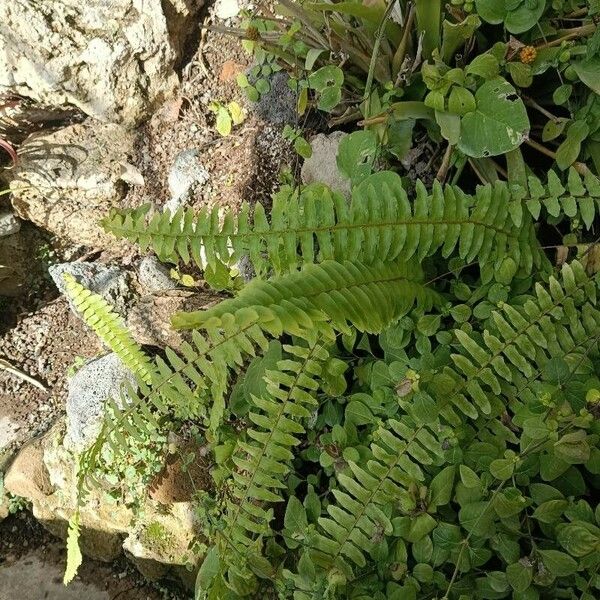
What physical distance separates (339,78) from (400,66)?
0.70ft

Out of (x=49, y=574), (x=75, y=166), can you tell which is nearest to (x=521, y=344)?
(x=75, y=166)

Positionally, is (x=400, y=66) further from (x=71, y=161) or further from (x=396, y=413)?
(x=71, y=161)

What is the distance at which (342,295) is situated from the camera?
1.53 meters

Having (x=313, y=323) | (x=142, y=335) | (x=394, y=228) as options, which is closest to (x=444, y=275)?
(x=394, y=228)

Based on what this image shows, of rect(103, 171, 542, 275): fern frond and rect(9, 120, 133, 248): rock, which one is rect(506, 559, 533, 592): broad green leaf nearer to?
rect(103, 171, 542, 275): fern frond

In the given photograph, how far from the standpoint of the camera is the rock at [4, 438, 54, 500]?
304cm

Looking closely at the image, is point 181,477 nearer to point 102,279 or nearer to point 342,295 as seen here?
point 102,279

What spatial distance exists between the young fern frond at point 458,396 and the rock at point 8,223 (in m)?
2.53

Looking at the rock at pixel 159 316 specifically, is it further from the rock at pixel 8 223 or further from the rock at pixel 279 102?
the rock at pixel 8 223

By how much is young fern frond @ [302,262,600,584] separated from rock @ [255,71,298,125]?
1.37m

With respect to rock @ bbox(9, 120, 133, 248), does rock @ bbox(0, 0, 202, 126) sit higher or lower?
higher

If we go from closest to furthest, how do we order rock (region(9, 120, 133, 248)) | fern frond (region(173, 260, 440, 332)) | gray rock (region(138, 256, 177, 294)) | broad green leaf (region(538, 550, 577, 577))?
1. fern frond (region(173, 260, 440, 332))
2. broad green leaf (region(538, 550, 577, 577))
3. gray rock (region(138, 256, 177, 294))
4. rock (region(9, 120, 133, 248))

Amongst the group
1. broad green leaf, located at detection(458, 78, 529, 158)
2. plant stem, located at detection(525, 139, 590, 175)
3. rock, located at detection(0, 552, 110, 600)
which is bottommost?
rock, located at detection(0, 552, 110, 600)

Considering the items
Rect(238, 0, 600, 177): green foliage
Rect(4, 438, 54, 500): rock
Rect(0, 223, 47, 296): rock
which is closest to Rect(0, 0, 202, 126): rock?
Rect(0, 223, 47, 296): rock
